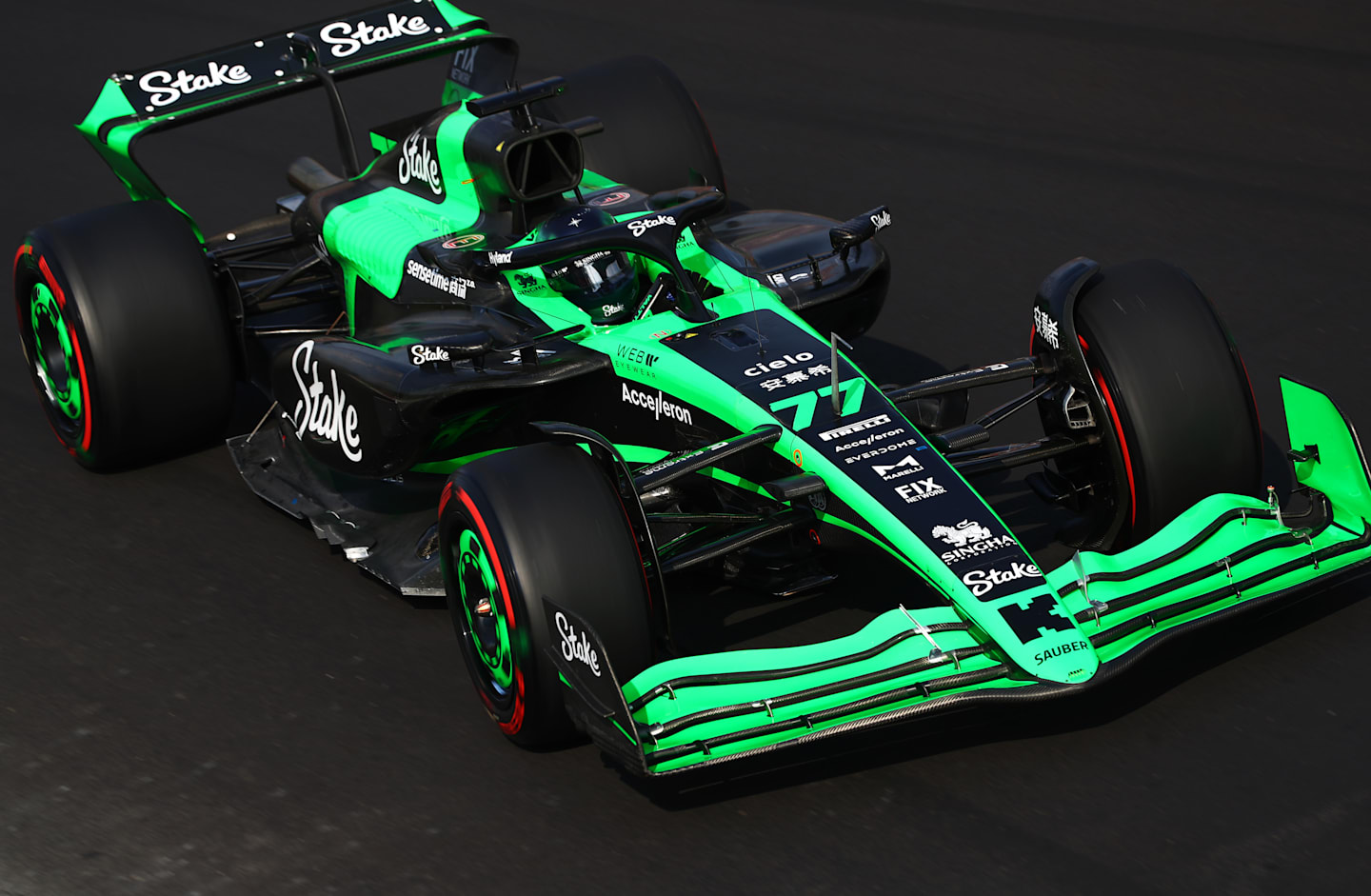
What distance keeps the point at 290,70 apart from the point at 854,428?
13.0 ft

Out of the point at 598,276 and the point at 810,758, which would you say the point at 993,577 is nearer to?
the point at 810,758

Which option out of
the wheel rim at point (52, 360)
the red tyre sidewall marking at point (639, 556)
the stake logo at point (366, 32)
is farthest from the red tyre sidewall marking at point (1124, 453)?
the wheel rim at point (52, 360)

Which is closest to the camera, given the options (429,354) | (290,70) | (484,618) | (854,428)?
(484,618)

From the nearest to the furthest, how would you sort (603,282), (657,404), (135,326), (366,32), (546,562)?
(546,562), (657,404), (603,282), (135,326), (366,32)

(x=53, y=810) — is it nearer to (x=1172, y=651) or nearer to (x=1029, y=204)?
(x=1172, y=651)

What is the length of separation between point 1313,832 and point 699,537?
87.4 inches

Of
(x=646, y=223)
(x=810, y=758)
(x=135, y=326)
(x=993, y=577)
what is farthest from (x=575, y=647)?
(x=135, y=326)

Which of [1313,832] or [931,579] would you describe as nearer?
[1313,832]

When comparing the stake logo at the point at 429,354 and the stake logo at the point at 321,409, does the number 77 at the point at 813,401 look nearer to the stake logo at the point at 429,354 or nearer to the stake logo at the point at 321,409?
the stake logo at the point at 429,354

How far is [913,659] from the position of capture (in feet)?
16.7

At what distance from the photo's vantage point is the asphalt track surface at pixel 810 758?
199 inches

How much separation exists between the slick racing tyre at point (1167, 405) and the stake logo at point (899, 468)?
2.70 feet

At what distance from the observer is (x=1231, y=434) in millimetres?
6012

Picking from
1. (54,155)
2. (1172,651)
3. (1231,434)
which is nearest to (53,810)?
(1172,651)
